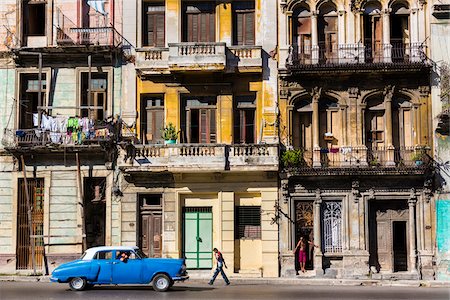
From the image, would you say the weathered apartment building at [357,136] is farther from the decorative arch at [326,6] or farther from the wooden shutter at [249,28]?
the wooden shutter at [249,28]

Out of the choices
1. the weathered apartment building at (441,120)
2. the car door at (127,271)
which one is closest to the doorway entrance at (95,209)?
the car door at (127,271)

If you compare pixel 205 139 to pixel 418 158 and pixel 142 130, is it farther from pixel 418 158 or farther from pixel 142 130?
pixel 418 158

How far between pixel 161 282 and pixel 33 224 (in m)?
9.82

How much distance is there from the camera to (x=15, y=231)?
98.8 feet

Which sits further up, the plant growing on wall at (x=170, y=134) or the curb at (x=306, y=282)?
the plant growing on wall at (x=170, y=134)

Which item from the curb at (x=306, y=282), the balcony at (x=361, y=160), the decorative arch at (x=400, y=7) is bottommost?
the curb at (x=306, y=282)

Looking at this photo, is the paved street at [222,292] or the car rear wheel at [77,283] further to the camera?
the car rear wheel at [77,283]

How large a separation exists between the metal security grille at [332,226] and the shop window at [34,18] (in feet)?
→ 49.3

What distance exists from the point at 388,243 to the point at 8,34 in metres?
19.1

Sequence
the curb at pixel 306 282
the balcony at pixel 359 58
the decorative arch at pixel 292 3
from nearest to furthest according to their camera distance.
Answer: the curb at pixel 306 282, the balcony at pixel 359 58, the decorative arch at pixel 292 3

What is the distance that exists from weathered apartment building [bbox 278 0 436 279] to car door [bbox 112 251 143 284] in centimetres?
820

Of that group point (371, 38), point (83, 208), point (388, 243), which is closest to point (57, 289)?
point (83, 208)

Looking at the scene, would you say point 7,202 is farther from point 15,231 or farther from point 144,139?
point 144,139

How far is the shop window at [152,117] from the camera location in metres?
30.6
